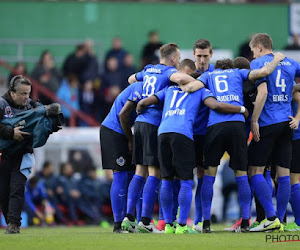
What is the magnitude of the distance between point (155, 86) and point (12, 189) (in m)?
2.40

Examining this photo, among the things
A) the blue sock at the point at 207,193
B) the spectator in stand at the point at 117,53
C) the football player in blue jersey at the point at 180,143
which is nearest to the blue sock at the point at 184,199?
the football player in blue jersey at the point at 180,143

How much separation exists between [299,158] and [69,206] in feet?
24.7

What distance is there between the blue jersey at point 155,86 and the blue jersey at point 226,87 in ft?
1.76

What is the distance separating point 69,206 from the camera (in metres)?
17.5

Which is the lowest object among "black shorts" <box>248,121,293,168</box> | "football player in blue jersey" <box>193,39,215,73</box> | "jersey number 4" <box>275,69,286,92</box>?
"black shorts" <box>248,121,293,168</box>

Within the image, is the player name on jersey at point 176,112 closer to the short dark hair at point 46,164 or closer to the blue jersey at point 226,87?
the blue jersey at point 226,87

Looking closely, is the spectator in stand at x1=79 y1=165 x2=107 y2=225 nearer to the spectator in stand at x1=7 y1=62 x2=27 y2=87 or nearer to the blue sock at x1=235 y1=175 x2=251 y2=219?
the spectator in stand at x1=7 y1=62 x2=27 y2=87

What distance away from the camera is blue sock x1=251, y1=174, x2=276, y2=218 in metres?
10.1

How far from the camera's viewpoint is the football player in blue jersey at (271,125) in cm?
1023

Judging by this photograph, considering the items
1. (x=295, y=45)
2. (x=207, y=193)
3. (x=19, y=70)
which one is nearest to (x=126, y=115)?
(x=207, y=193)

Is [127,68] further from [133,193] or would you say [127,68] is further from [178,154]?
[178,154]

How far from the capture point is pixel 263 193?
10.2 m

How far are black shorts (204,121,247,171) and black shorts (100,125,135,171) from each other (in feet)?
3.99

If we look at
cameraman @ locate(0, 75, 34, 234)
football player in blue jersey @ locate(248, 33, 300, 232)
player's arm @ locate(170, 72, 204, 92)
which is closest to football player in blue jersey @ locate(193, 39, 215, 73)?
football player in blue jersey @ locate(248, 33, 300, 232)
